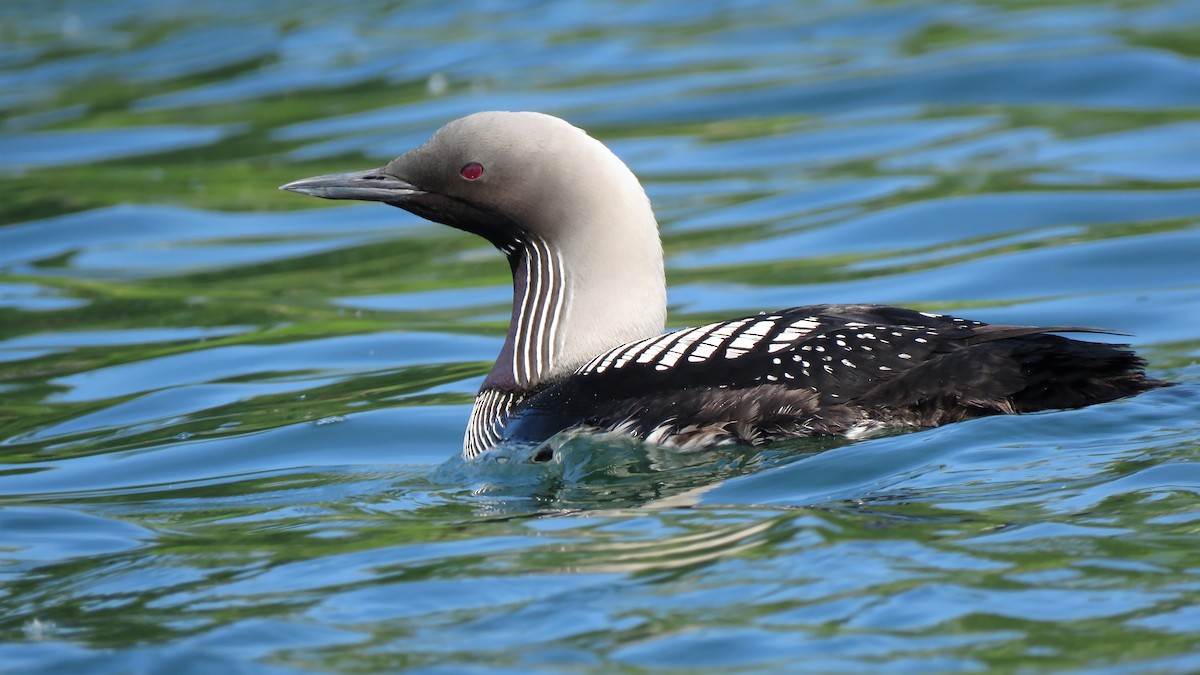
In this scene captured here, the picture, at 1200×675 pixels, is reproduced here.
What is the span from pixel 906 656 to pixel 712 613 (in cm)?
40

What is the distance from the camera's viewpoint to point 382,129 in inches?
443

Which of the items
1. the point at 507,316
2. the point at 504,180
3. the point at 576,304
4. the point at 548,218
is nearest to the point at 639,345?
the point at 576,304

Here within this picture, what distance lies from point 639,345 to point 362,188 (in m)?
0.98

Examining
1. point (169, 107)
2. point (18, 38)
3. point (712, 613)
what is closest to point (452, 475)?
point (712, 613)

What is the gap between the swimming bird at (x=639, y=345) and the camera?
422 centimetres

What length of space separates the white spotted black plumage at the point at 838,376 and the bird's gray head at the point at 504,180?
1.60 ft

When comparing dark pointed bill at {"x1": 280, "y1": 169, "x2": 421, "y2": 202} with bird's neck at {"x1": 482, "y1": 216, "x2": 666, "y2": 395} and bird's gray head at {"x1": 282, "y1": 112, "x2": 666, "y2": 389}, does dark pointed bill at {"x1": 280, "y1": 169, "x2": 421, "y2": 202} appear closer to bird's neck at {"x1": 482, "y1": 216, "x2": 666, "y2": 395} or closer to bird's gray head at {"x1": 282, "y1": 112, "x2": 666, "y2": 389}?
bird's gray head at {"x1": 282, "y1": 112, "x2": 666, "y2": 389}

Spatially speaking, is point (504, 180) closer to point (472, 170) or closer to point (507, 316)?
point (472, 170)

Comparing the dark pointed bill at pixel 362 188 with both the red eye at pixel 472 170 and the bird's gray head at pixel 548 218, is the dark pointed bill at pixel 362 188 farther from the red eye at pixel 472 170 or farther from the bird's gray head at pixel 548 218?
the red eye at pixel 472 170

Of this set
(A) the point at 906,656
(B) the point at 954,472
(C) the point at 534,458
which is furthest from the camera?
(C) the point at 534,458

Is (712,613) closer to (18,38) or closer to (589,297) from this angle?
Result: (589,297)

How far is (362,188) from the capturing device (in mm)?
4934

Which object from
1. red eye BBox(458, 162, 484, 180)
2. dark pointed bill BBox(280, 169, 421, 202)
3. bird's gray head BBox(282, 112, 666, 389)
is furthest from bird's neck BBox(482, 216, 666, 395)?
dark pointed bill BBox(280, 169, 421, 202)

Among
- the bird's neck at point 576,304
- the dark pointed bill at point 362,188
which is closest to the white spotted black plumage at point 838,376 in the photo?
the bird's neck at point 576,304
